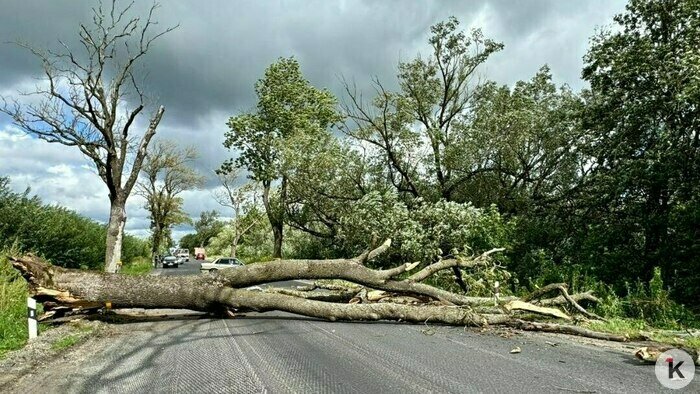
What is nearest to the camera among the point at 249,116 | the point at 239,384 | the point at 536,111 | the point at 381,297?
the point at 239,384

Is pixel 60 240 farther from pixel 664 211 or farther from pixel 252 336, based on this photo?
pixel 664 211

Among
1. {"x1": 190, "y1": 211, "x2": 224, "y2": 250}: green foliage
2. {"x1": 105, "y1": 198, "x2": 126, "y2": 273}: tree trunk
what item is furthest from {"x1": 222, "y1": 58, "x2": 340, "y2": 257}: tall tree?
{"x1": 190, "y1": 211, "x2": 224, "y2": 250}: green foliage

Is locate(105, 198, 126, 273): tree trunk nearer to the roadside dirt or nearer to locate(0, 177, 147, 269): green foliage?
locate(0, 177, 147, 269): green foliage

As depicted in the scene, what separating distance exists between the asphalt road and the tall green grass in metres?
1.52

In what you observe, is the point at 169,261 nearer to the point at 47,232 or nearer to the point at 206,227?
the point at 47,232

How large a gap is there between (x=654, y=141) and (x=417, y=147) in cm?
1281

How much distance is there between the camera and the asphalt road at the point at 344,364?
5312mm

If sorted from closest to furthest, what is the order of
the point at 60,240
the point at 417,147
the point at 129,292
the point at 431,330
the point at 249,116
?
1. the point at 431,330
2. the point at 129,292
3. the point at 60,240
4. the point at 417,147
5. the point at 249,116

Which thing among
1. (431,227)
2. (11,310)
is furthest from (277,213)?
(11,310)

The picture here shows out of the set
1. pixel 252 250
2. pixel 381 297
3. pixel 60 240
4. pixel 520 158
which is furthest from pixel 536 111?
pixel 252 250

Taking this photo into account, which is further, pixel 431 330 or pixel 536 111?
pixel 536 111

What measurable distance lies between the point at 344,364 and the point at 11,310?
7917 mm

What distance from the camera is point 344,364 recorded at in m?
6.32

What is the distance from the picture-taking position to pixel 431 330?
928 cm
